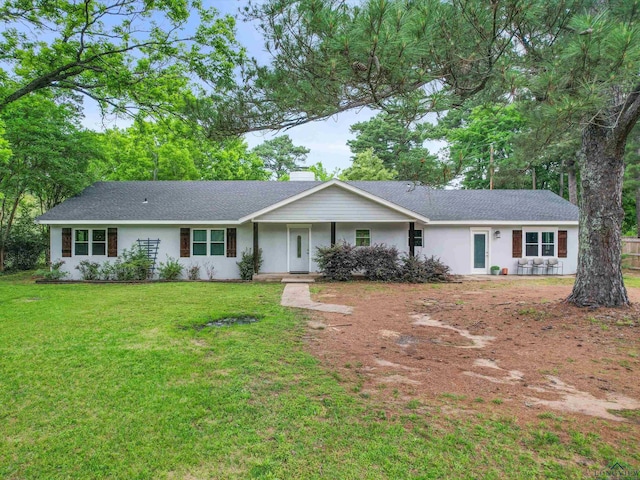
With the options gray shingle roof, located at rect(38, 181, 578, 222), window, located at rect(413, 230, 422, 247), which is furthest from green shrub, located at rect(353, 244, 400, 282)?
gray shingle roof, located at rect(38, 181, 578, 222)

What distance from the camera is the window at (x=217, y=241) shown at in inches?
556

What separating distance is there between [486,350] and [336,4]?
517 cm

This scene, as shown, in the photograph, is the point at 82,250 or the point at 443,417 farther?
the point at 82,250

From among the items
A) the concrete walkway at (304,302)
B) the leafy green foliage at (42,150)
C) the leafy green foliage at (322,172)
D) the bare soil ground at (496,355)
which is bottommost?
the bare soil ground at (496,355)

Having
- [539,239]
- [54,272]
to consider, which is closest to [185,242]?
[54,272]

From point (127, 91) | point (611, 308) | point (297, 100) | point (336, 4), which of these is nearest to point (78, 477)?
point (297, 100)

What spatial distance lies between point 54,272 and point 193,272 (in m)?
4.83

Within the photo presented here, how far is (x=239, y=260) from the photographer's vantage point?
1405 centimetres

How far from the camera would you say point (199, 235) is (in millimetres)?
14102

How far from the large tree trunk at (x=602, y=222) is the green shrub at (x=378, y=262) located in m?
6.38

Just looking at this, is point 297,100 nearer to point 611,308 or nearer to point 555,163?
point 611,308

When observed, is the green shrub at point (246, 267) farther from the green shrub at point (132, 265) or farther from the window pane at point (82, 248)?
the window pane at point (82, 248)

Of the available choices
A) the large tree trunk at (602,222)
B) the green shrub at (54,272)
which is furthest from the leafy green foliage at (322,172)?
the large tree trunk at (602,222)

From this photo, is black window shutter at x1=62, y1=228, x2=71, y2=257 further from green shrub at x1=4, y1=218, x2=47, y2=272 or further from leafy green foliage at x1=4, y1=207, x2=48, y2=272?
green shrub at x1=4, y1=218, x2=47, y2=272
